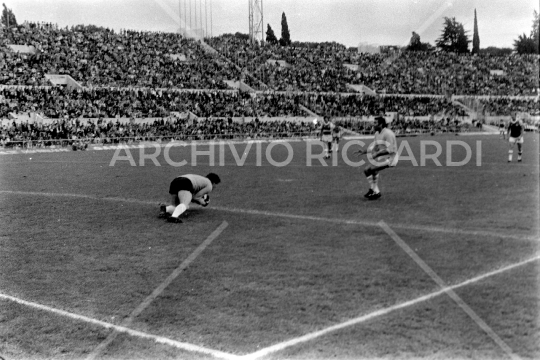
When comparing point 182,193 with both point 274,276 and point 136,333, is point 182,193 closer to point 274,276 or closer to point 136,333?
point 274,276

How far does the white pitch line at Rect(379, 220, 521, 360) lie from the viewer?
4.01 meters

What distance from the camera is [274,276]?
588 cm

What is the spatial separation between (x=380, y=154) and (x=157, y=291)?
692cm

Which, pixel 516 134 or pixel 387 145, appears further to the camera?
pixel 516 134

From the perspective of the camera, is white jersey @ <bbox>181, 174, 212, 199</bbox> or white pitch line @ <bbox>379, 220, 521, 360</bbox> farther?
white jersey @ <bbox>181, 174, 212, 199</bbox>

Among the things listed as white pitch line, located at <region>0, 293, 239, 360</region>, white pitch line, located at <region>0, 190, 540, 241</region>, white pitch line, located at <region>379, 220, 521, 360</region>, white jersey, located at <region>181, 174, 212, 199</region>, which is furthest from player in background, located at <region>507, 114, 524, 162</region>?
white pitch line, located at <region>0, 293, 239, 360</region>

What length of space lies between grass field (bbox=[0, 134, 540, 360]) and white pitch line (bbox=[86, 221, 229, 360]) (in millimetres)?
29

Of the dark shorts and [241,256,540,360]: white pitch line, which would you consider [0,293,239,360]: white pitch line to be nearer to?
[241,256,540,360]: white pitch line

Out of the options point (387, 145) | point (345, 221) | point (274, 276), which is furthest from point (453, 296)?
point (387, 145)

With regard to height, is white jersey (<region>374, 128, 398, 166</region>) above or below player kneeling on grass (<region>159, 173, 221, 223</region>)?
above

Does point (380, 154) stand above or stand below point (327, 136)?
below

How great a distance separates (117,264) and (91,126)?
28.7 meters

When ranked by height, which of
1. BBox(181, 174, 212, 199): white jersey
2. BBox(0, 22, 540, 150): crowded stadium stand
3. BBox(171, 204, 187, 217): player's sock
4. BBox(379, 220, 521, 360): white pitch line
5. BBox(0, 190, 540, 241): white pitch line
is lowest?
BBox(379, 220, 521, 360): white pitch line

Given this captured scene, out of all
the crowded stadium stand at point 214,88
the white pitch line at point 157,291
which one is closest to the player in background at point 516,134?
the white pitch line at point 157,291
